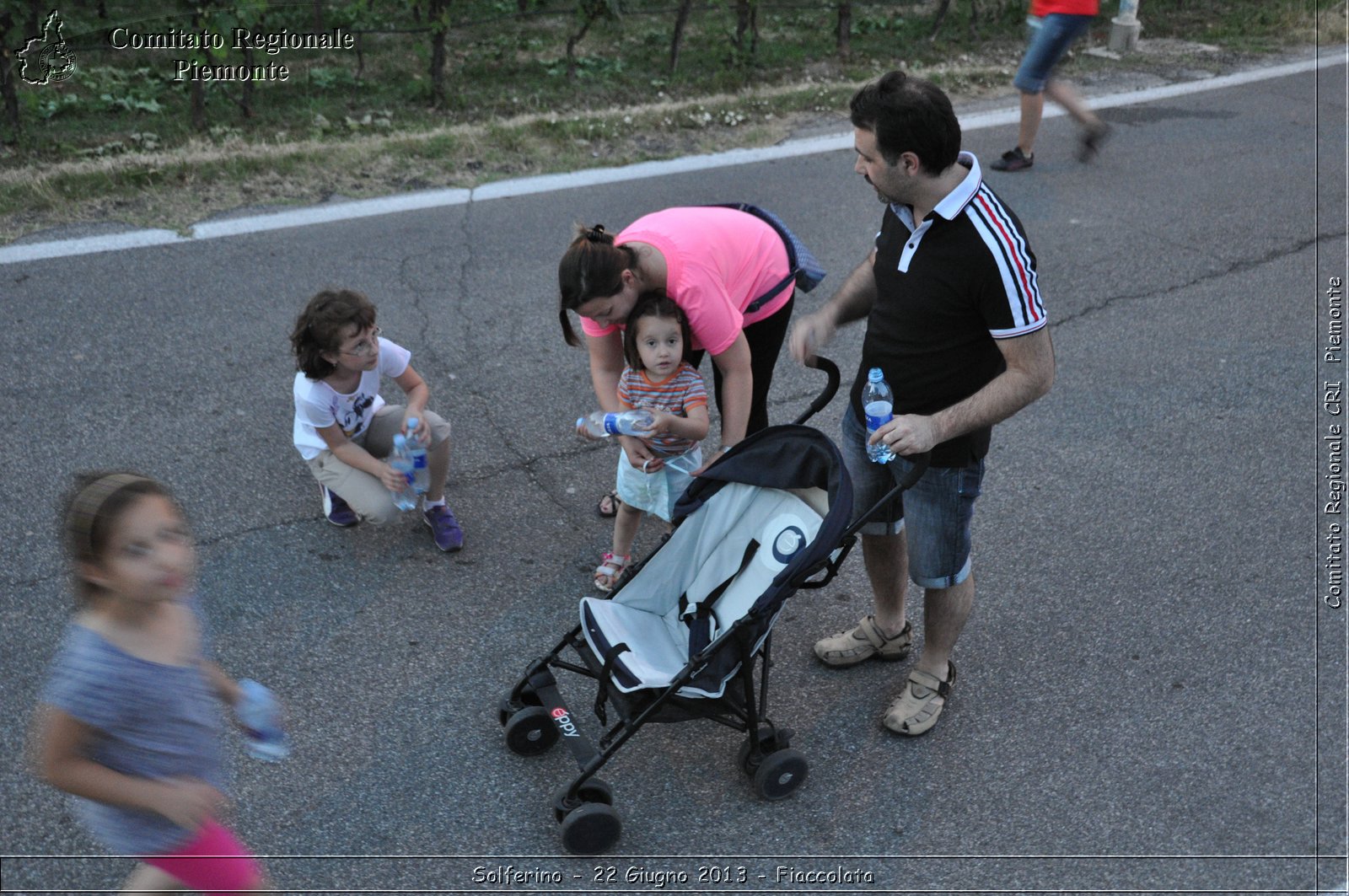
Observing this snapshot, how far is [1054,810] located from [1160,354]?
10.6 ft

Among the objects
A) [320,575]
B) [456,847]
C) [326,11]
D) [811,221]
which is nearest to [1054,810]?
[456,847]

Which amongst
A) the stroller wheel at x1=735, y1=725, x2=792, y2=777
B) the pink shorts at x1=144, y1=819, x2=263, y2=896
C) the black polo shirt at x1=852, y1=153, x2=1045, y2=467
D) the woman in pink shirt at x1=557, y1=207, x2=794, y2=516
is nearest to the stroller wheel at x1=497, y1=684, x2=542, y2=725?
the stroller wheel at x1=735, y1=725, x2=792, y2=777

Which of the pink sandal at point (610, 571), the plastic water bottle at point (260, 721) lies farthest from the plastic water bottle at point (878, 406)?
the plastic water bottle at point (260, 721)

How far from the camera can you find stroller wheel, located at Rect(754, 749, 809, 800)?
10.5 ft

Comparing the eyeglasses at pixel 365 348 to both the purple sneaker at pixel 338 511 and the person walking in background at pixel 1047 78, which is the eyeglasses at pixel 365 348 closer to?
the purple sneaker at pixel 338 511

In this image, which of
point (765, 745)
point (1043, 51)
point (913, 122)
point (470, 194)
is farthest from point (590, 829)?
point (1043, 51)

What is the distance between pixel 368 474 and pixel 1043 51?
18.5 feet

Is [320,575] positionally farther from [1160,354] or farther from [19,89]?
[19,89]

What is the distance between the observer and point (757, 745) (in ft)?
10.6

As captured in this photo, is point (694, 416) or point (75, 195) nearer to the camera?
point (694, 416)

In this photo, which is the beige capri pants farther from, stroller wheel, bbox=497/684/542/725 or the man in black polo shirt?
the man in black polo shirt

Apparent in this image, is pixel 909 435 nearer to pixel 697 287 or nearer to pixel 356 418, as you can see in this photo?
pixel 697 287

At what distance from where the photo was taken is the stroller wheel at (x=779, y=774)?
3.21 meters

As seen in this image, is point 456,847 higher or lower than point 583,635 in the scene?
lower
